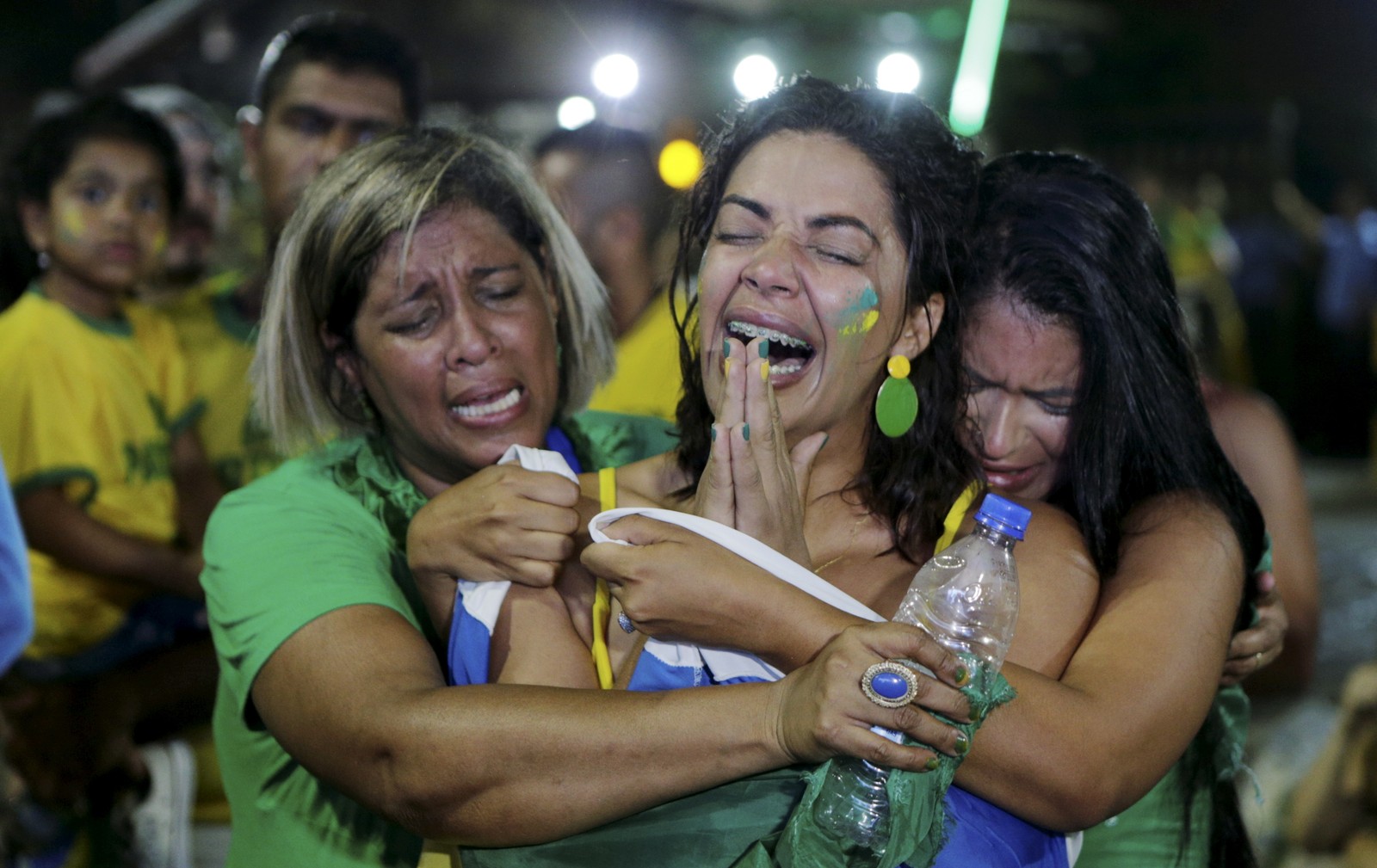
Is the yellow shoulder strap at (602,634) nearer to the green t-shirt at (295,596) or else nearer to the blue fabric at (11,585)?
the green t-shirt at (295,596)

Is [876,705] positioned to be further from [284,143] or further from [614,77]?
[614,77]

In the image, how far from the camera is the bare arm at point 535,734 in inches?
59.3

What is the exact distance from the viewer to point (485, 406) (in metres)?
2.27

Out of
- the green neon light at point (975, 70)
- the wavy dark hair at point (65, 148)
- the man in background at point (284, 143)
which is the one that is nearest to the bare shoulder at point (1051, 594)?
the man in background at point (284, 143)

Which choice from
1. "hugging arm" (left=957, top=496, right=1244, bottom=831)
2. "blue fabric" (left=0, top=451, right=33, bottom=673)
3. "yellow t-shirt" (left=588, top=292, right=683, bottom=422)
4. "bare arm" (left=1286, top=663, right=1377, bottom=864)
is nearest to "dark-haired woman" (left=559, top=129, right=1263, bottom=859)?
"hugging arm" (left=957, top=496, right=1244, bottom=831)

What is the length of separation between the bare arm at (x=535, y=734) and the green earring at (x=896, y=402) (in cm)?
52

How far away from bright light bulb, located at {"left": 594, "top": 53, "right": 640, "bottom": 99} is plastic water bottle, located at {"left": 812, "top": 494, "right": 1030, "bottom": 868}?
4483mm

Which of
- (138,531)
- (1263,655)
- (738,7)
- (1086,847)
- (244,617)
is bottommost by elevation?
(138,531)

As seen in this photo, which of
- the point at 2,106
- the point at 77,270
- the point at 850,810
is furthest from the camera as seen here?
the point at 2,106

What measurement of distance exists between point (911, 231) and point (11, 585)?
152 centimetres

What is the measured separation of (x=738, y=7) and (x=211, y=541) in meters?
6.27

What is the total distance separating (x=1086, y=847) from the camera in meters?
2.04

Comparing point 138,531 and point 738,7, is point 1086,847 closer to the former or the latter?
point 138,531

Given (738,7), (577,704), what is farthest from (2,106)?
(577,704)
